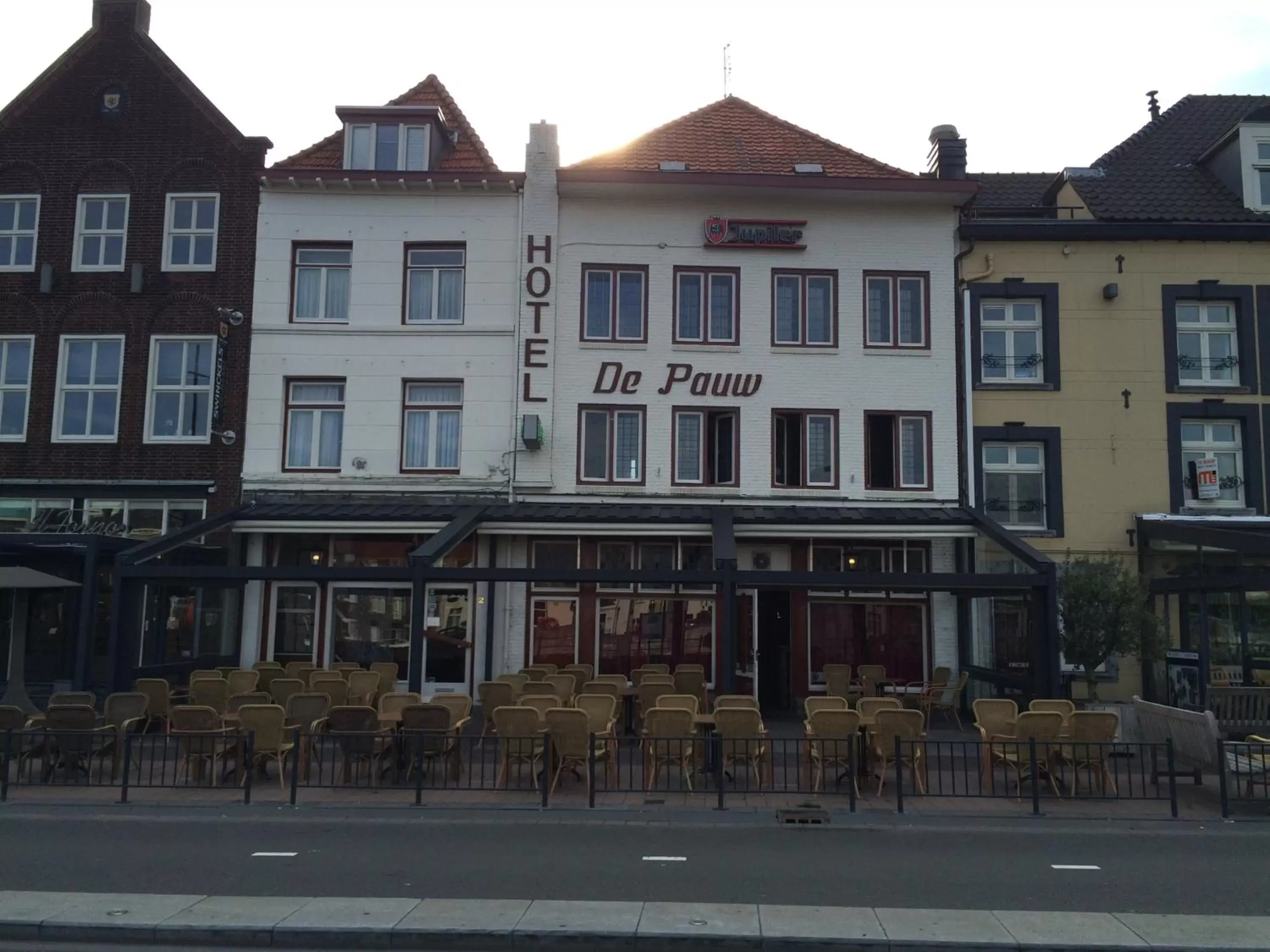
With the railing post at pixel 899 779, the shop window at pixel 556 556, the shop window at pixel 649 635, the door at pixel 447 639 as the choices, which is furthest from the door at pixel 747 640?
the railing post at pixel 899 779

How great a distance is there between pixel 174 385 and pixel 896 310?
14.6 meters

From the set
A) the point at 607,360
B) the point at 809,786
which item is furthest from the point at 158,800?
the point at 607,360

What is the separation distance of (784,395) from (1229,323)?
8.90m

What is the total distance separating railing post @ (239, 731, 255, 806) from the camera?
11.8 meters

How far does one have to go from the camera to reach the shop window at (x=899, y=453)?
69.2 ft

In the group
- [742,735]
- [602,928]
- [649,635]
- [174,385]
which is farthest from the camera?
[174,385]

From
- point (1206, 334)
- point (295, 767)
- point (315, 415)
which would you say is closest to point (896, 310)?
point (1206, 334)

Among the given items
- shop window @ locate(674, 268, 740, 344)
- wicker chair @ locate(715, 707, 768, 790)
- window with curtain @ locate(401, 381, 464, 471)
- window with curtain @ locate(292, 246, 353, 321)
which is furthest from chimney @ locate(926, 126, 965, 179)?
wicker chair @ locate(715, 707, 768, 790)

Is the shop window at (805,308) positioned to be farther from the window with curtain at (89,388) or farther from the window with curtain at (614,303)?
the window with curtain at (89,388)

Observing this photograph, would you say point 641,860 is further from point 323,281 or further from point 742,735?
point 323,281

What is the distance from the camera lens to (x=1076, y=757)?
41.1 feet

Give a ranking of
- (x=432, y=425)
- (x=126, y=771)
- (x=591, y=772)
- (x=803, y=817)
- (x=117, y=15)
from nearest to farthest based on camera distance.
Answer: (x=803, y=817) < (x=126, y=771) < (x=591, y=772) < (x=432, y=425) < (x=117, y=15)

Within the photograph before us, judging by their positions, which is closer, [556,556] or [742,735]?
[742,735]

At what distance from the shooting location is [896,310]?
21.5 meters
